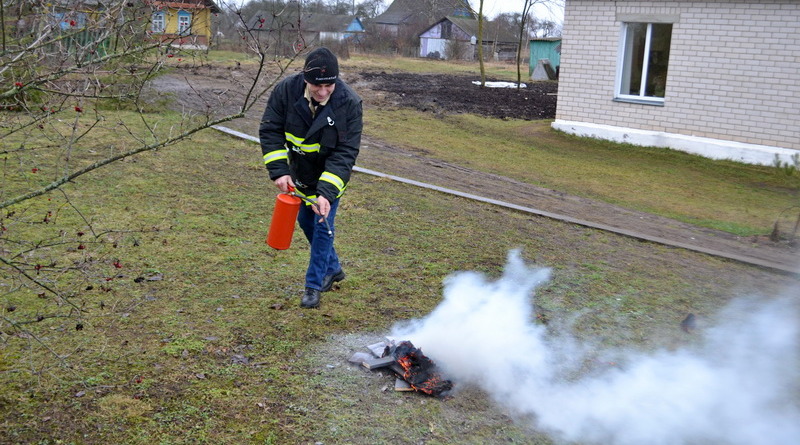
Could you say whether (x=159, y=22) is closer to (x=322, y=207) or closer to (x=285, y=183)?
(x=285, y=183)

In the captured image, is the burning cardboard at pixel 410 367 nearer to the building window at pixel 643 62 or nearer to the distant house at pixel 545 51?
the building window at pixel 643 62

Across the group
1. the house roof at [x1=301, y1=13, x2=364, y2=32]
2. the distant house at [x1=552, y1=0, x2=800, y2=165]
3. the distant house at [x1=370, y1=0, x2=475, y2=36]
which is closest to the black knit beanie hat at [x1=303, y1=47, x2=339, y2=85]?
the house roof at [x1=301, y1=13, x2=364, y2=32]

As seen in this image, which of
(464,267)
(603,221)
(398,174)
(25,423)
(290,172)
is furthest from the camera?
(398,174)

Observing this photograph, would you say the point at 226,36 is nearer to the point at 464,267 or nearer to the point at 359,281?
the point at 359,281

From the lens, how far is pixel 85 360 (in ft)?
14.2

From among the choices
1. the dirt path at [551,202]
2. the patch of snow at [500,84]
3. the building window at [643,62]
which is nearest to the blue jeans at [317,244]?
the dirt path at [551,202]

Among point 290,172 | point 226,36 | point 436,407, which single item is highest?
point 226,36

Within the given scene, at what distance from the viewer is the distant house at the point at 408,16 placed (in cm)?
6153

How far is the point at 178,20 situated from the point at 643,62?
41.4ft

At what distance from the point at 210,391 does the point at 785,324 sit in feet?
15.2

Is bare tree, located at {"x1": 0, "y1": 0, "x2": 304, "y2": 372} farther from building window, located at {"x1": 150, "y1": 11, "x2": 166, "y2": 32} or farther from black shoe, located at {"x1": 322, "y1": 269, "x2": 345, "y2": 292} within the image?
black shoe, located at {"x1": 322, "y1": 269, "x2": 345, "y2": 292}

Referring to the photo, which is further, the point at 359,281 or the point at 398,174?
the point at 398,174

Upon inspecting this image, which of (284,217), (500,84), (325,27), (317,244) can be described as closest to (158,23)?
(284,217)

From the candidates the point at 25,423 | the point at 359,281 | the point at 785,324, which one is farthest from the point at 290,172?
the point at 785,324
